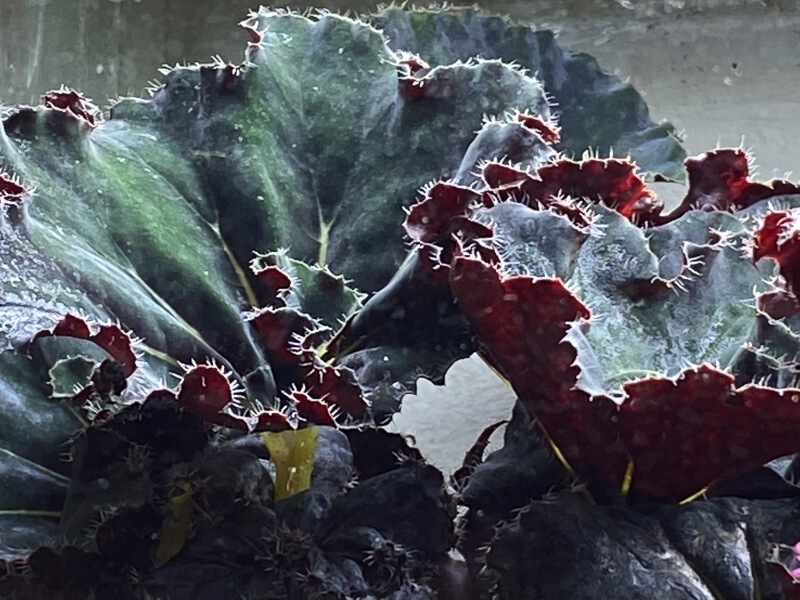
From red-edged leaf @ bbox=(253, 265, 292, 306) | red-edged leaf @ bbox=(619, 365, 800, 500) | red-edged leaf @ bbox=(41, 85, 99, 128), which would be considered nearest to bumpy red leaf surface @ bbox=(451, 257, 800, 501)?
red-edged leaf @ bbox=(619, 365, 800, 500)

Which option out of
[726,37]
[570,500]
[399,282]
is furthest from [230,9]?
[570,500]

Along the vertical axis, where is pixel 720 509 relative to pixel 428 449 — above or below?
above

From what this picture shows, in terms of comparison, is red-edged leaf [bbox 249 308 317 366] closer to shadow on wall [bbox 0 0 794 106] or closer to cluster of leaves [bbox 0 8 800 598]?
cluster of leaves [bbox 0 8 800 598]

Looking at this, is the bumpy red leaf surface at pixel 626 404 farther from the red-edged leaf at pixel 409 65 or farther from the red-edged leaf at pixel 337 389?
the red-edged leaf at pixel 409 65

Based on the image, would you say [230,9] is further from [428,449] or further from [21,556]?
[21,556]

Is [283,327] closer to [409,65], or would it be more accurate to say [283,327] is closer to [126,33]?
[409,65]

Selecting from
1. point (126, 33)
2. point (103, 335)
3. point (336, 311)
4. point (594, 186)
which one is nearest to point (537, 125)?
point (594, 186)
